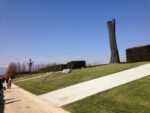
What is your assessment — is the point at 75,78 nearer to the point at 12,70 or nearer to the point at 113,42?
the point at 113,42

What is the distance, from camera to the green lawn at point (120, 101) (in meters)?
10.1

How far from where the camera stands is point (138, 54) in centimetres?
2600

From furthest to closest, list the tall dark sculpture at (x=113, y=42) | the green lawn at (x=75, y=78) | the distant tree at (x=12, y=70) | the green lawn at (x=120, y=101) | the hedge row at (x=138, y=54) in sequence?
the distant tree at (x=12, y=70)
the tall dark sculpture at (x=113, y=42)
the hedge row at (x=138, y=54)
the green lawn at (x=75, y=78)
the green lawn at (x=120, y=101)

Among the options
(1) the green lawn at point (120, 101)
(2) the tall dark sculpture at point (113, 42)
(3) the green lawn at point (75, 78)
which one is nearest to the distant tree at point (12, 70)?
(2) the tall dark sculpture at point (113, 42)

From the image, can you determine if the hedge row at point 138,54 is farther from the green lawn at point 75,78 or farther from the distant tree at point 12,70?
the distant tree at point 12,70

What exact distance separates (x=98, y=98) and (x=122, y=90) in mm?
1268

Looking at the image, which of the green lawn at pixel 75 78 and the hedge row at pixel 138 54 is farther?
the hedge row at pixel 138 54

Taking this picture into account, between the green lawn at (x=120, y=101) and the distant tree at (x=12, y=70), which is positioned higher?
the distant tree at (x=12, y=70)

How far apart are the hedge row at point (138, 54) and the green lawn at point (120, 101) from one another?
10.9 metres

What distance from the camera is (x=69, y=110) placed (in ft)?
36.5

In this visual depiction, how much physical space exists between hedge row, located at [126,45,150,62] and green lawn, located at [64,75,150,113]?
1092cm

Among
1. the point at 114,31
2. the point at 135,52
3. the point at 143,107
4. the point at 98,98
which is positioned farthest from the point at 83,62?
the point at 143,107

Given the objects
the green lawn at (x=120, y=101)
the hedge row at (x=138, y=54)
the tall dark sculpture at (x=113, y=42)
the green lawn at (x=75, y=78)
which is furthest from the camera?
the tall dark sculpture at (x=113, y=42)

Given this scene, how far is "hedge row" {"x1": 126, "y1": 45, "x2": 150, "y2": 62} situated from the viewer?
24395 millimetres
